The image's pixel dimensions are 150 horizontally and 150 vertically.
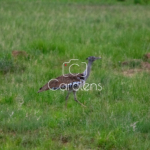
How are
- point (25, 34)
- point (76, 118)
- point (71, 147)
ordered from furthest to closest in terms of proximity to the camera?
point (25, 34)
point (76, 118)
point (71, 147)

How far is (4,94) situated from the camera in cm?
604

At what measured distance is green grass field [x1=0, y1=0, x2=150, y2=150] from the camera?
4.50 meters

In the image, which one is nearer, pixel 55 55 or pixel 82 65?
pixel 82 65

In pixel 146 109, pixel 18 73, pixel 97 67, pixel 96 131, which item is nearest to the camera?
pixel 96 131

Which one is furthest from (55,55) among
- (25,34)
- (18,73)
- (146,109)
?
(146,109)

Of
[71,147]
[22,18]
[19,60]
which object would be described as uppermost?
[22,18]

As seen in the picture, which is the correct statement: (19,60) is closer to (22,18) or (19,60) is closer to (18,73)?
(18,73)

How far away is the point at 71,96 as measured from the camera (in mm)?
6281

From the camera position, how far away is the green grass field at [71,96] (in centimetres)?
450

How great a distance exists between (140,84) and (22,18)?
7643mm

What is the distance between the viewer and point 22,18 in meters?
13.3

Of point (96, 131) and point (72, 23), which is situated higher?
point (72, 23)

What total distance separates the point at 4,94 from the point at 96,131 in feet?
6.47

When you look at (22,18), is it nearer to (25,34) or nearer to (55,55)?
(25,34)
